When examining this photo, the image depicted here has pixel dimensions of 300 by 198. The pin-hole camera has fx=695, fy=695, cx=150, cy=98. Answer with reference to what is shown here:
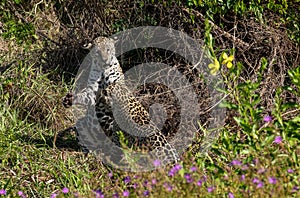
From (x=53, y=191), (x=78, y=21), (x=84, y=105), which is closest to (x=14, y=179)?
(x=53, y=191)

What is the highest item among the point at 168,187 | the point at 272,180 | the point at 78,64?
the point at 272,180

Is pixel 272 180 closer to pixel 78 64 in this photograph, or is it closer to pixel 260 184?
pixel 260 184

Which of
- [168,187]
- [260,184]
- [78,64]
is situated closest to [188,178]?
[168,187]

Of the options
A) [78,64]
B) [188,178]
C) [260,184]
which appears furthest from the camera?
[78,64]

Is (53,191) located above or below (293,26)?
below

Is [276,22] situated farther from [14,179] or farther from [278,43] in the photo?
[14,179]

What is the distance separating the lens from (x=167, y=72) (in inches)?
296

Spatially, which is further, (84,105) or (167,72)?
(167,72)

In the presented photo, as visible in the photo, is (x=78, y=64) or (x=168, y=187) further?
(x=78, y=64)

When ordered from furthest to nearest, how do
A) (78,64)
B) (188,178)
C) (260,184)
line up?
(78,64) < (188,178) < (260,184)

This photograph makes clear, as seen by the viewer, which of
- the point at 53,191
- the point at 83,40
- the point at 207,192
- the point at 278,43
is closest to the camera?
the point at 207,192

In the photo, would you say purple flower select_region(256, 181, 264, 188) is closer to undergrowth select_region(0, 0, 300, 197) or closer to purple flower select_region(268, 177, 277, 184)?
purple flower select_region(268, 177, 277, 184)

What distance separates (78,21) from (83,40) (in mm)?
333

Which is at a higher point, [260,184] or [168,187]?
[260,184]
